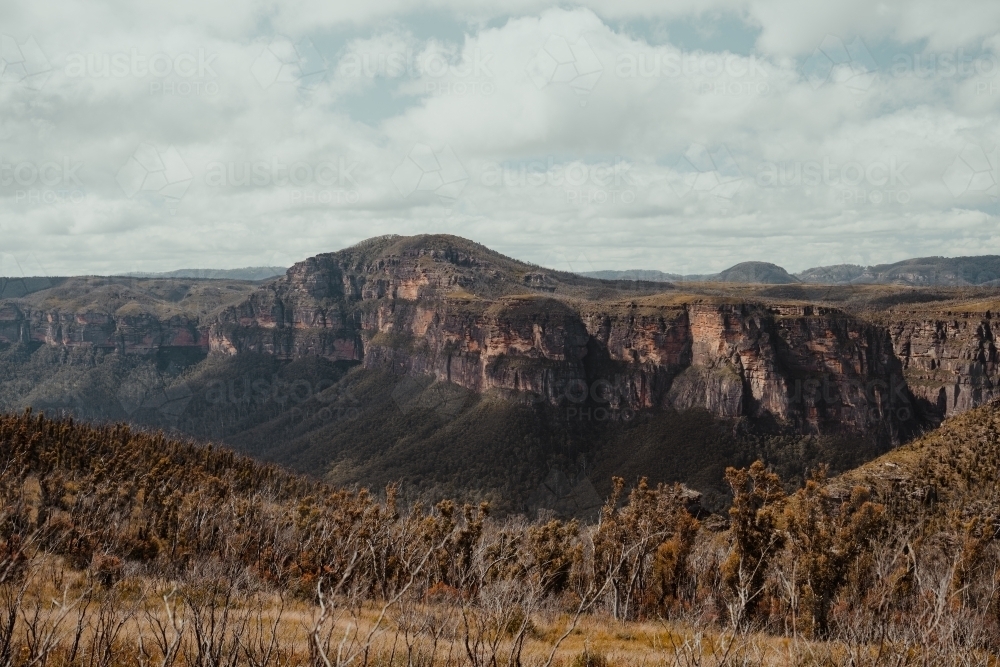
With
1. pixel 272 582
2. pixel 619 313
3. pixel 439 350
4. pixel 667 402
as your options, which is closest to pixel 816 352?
pixel 667 402

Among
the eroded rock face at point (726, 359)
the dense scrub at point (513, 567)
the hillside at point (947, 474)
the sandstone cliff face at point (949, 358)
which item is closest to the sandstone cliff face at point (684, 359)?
the eroded rock face at point (726, 359)

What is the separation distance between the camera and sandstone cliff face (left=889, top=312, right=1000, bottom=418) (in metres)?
116

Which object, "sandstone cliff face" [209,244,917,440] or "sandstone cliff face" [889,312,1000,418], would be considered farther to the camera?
"sandstone cliff face" [209,244,917,440]

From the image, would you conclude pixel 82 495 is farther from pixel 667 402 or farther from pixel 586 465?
pixel 667 402

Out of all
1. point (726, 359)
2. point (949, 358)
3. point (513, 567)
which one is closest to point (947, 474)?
point (513, 567)

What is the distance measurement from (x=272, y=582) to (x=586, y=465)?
109m

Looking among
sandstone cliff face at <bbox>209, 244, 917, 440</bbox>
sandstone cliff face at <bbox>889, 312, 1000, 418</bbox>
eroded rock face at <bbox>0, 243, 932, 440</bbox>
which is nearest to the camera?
sandstone cliff face at <bbox>889, 312, 1000, 418</bbox>

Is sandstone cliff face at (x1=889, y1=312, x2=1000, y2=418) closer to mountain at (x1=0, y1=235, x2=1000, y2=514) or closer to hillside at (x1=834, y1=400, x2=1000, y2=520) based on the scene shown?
mountain at (x1=0, y1=235, x2=1000, y2=514)

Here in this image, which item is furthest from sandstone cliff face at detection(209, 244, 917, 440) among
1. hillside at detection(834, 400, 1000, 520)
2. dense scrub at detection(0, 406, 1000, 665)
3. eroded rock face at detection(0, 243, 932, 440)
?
hillside at detection(834, 400, 1000, 520)

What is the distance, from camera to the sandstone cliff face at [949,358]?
116 meters

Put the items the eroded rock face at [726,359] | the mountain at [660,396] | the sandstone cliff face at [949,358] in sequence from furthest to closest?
the eroded rock face at [726,359] < the mountain at [660,396] < the sandstone cliff face at [949,358]

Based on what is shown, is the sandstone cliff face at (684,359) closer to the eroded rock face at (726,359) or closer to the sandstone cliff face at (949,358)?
the eroded rock face at (726,359)

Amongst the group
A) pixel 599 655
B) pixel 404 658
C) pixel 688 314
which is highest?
pixel 688 314

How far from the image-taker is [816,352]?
132m
